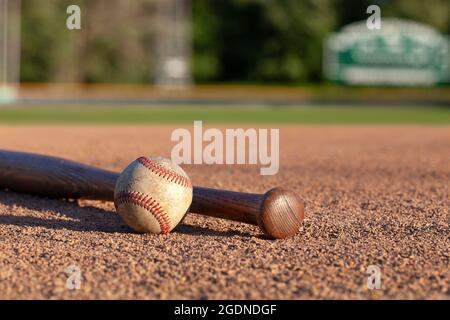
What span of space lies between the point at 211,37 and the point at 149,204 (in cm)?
3789

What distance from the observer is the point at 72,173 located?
5.88m

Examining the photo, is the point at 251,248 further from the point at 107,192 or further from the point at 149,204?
the point at 107,192

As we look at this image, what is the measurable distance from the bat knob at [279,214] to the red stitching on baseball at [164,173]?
559mm

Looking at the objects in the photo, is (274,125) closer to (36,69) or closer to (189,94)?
(189,94)

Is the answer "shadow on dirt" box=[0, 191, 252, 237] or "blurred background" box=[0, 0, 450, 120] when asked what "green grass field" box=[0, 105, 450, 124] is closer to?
"blurred background" box=[0, 0, 450, 120]

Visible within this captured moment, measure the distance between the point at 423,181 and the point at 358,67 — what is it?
2260cm

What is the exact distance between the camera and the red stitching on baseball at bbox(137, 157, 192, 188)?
475cm

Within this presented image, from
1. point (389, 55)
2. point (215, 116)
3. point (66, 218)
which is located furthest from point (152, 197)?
point (389, 55)

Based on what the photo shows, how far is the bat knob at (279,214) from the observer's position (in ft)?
15.0

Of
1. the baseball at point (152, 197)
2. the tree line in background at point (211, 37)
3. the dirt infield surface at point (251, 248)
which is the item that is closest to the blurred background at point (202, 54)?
the tree line in background at point (211, 37)

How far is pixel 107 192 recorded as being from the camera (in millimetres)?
5582

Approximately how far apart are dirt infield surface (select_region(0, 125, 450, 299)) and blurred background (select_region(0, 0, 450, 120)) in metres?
23.8

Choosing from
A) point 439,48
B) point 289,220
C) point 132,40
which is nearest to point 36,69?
point 132,40

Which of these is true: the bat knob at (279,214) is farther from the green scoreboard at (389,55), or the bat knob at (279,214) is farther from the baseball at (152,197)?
the green scoreboard at (389,55)
